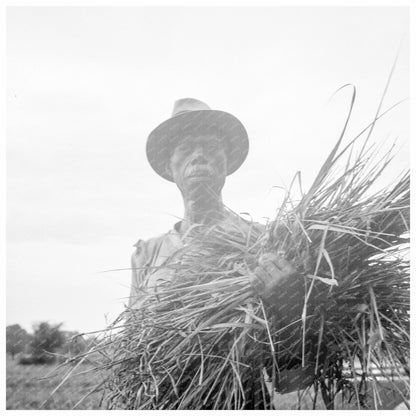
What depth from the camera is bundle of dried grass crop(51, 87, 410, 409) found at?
1.13 meters

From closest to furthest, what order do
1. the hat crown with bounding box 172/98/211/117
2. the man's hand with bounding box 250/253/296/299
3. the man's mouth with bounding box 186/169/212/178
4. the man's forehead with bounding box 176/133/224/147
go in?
1. the man's hand with bounding box 250/253/296/299
2. the man's mouth with bounding box 186/169/212/178
3. the man's forehead with bounding box 176/133/224/147
4. the hat crown with bounding box 172/98/211/117

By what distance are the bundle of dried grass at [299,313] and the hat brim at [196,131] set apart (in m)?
1.30

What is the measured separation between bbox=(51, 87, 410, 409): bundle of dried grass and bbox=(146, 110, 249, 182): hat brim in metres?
1.30

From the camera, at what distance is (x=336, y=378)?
136 cm

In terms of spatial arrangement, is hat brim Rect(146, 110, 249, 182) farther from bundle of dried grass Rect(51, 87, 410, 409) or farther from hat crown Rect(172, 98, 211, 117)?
bundle of dried grass Rect(51, 87, 410, 409)

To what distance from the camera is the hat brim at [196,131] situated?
2.47 m

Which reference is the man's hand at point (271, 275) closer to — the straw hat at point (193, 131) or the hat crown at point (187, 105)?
the straw hat at point (193, 131)

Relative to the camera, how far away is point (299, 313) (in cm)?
114

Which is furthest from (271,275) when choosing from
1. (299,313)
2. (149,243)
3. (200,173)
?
(149,243)

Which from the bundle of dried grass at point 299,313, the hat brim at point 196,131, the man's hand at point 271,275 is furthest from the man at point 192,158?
the man's hand at point 271,275

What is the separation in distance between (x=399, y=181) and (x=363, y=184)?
0.33 feet

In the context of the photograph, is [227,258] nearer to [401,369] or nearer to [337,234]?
[337,234]

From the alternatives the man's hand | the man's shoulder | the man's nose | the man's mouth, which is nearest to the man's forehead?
the man's nose

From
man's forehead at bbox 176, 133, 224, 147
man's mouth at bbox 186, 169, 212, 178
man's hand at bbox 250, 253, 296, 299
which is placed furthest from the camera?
man's forehead at bbox 176, 133, 224, 147
